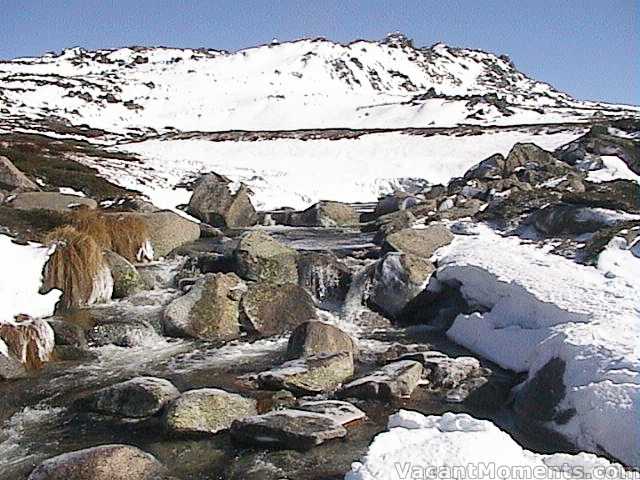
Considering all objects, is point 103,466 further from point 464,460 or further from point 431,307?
point 431,307

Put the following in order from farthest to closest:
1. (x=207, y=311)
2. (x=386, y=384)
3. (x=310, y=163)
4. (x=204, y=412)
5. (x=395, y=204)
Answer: (x=310, y=163) → (x=395, y=204) → (x=207, y=311) → (x=386, y=384) → (x=204, y=412)

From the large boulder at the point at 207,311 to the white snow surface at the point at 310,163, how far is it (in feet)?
45.0

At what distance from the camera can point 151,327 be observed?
406 inches

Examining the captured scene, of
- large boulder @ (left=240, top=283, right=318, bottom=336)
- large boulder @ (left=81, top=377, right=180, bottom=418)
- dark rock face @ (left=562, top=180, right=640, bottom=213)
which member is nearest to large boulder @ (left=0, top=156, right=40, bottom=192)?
large boulder @ (left=240, top=283, right=318, bottom=336)

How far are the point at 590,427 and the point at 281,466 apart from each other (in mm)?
2780

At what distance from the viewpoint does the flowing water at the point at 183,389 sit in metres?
6.06

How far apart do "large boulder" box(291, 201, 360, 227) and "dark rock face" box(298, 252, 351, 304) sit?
814cm

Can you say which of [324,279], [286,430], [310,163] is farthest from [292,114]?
[286,430]

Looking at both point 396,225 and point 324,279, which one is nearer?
point 324,279

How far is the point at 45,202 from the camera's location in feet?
51.5

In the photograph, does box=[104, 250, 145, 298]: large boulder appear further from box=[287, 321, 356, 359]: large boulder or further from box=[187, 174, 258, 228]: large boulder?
box=[187, 174, 258, 228]: large boulder

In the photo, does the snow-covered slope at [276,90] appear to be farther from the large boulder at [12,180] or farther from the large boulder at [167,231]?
the large boulder at [167,231]

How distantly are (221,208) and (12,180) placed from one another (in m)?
5.68

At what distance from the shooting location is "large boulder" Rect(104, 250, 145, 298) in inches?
468
